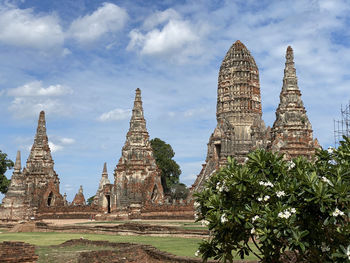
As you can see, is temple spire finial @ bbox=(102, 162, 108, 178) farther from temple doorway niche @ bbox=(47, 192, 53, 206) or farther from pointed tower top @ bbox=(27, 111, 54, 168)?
temple doorway niche @ bbox=(47, 192, 53, 206)

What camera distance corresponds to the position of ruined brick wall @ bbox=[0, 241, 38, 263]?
11219 mm

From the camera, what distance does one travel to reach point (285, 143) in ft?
123

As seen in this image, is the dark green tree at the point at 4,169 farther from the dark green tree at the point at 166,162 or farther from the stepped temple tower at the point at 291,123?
the stepped temple tower at the point at 291,123

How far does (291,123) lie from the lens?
38.2 meters

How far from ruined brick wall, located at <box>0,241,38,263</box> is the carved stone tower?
28951 mm

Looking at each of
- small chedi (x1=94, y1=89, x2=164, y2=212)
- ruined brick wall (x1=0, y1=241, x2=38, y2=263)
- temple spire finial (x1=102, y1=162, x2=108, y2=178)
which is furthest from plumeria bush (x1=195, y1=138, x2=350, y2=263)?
temple spire finial (x1=102, y1=162, x2=108, y2=178)

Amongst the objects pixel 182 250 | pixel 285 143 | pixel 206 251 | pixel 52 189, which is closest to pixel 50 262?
pixel 182 250

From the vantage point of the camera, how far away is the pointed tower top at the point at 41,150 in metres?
51.9

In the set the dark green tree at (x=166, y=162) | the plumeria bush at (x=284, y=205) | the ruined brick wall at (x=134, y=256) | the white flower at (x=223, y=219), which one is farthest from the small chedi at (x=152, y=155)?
the white flower at (x=223, y=219)

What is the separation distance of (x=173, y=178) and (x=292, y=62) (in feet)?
97.0

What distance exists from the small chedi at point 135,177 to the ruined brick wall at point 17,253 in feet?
94.7

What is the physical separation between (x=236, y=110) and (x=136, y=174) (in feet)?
54.1

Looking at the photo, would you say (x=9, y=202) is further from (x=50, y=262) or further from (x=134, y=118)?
(x=50, y=262)

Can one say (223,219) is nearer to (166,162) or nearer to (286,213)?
(286,213)
